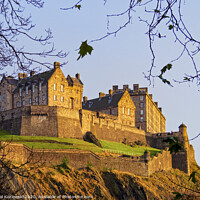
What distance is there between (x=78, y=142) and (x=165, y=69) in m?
52.4

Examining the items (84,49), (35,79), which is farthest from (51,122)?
(84,49)

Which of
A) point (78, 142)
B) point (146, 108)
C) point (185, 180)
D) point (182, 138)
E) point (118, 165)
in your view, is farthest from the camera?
point (146, 108)

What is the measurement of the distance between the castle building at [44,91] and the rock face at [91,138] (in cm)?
803

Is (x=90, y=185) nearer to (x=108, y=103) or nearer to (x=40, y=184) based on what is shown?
(x=40, y=184)

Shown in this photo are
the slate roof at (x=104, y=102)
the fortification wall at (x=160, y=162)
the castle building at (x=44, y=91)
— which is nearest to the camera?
the fortification wall at (x=160, y=162)

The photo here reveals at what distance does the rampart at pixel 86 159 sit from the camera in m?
48.9

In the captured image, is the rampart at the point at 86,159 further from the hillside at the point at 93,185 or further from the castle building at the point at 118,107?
the castle building at the point at 118,107

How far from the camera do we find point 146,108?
313 feet

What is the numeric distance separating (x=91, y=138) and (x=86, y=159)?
1097cm

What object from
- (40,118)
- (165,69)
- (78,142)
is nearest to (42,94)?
(40,118)

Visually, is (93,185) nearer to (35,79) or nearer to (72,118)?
(72,118)

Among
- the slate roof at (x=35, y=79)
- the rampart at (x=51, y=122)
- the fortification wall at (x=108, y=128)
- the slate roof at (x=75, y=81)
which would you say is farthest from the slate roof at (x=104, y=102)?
the slate roof at (x=35, y=79)

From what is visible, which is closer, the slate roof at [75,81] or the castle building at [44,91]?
the castle building at [44,91]

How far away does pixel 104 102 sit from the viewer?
279 ft
